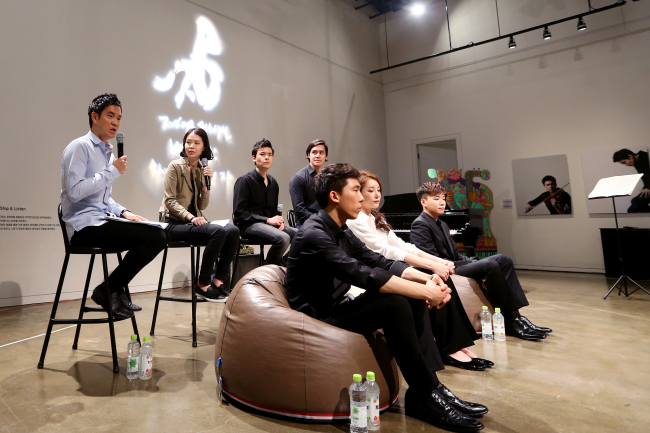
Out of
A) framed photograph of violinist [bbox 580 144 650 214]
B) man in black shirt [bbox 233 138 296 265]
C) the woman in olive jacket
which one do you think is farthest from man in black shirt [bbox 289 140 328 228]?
framed photograph of violinist [bbox 580 144 650 214]

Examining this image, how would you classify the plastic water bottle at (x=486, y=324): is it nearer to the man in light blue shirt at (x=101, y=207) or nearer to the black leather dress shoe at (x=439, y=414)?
the black leather dress shoe at (x=439, y=414)

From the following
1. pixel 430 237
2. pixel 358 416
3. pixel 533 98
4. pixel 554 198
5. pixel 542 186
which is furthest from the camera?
pixel 533 98

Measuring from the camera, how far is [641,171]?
6.53 meters

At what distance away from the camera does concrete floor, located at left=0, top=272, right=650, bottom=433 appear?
172cm

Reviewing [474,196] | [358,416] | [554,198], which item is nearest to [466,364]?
[358,416]

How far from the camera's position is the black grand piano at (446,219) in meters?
5.65

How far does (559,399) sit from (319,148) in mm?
2807

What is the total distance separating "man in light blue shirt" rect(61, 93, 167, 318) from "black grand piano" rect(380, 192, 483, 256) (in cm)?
362

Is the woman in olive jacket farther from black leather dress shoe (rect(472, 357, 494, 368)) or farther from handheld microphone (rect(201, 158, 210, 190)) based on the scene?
black leather dress shoe (rect(472, 357, 494, 368))

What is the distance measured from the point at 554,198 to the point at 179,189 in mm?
6677

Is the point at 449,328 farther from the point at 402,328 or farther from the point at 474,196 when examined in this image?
the point at 474,196

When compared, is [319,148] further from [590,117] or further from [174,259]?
[590,117]

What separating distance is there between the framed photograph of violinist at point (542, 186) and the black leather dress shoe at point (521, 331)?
4965 mm

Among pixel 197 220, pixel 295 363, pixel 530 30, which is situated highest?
pixel 530 30
